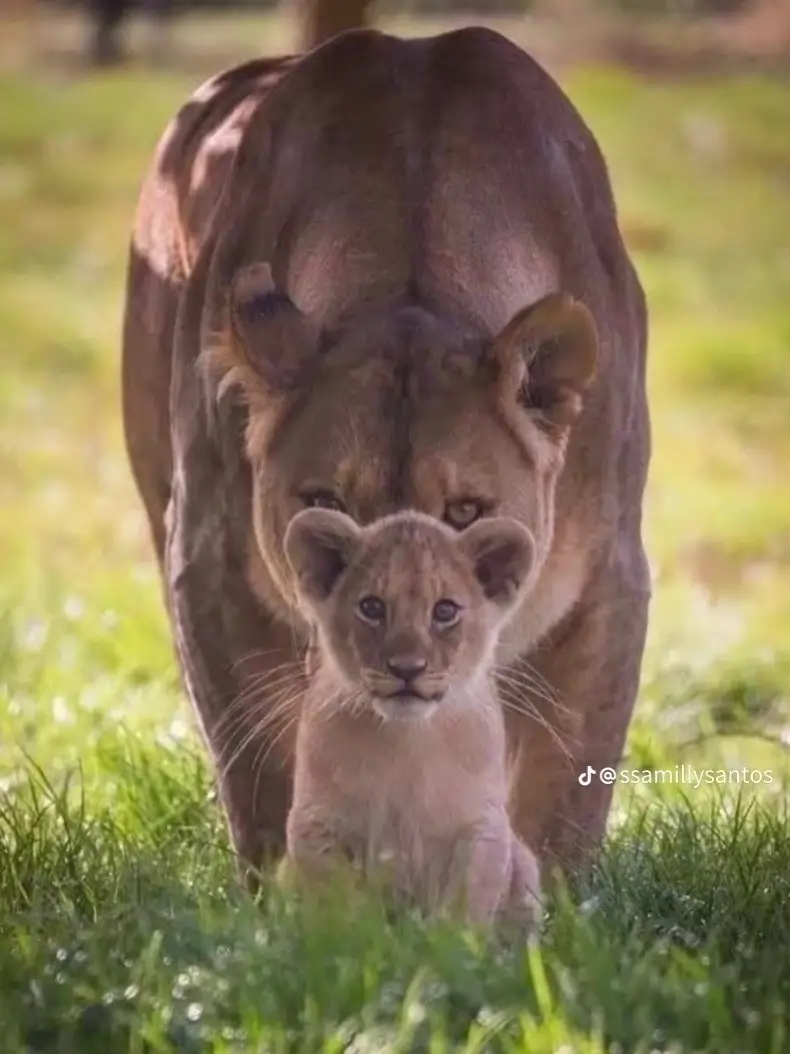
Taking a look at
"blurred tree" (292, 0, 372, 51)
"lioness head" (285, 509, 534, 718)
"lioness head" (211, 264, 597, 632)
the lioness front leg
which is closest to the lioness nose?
"lioness head" (285, 509, 534, 718)

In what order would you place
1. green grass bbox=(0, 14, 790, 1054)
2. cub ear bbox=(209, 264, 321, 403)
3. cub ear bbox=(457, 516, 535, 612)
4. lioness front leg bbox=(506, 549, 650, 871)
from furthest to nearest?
1. lioness front leg bbox=(506, 549, 650, 871)
2. cub ear bbox=(209, 264, 321, 403)
3. cub ear bbox=(457, 516, 535, 612)
4. green grass bbox=(0, 14, 790, 1054)

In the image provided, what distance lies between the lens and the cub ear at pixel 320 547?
12.6ft

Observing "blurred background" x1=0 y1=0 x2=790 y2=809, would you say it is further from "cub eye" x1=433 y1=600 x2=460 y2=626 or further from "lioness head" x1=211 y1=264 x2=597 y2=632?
"cub eye" x1=433 y1=600 x2=460 y2=626

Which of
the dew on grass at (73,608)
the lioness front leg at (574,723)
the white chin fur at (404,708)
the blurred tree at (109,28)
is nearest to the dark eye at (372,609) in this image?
the white chin fur at (404,708)

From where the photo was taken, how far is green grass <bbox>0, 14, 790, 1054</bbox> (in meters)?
3.60

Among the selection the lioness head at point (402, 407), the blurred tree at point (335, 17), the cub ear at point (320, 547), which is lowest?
the cub ear at point (320, 547)

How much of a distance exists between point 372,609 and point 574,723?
0.92m

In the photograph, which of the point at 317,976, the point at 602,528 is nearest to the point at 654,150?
the point at 602,528

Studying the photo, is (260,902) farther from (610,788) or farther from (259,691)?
(610,788)

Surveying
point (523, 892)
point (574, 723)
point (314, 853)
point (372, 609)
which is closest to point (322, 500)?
point (372, 609)

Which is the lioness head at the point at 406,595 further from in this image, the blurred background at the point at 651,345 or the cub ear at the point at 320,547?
the blurred background at the point at 651,345

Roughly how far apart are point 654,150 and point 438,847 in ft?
43.0

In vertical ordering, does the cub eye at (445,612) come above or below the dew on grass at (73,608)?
above

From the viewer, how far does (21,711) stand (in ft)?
21.2
